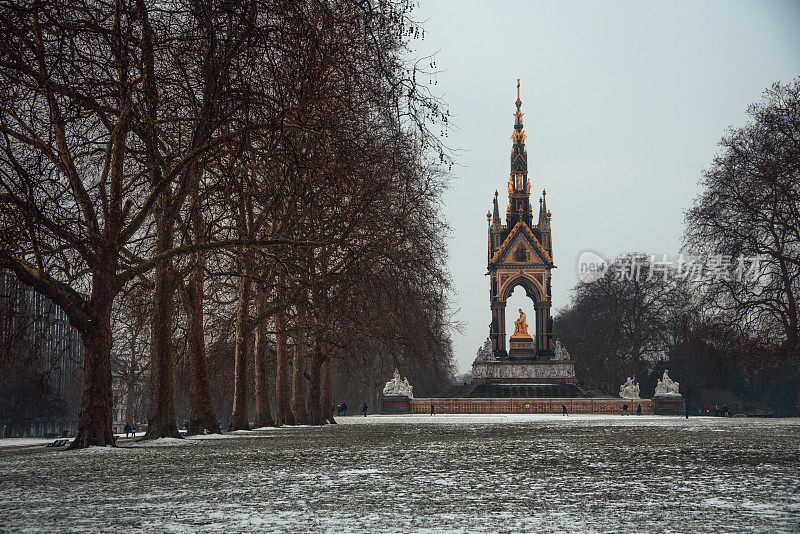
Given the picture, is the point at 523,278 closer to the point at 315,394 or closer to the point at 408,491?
the point at 315,394

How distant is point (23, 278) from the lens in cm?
1667

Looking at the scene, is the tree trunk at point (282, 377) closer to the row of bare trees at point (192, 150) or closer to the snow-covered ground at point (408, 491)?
the row of bare trees at point (192, 150)

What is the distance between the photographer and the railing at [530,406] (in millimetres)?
58062

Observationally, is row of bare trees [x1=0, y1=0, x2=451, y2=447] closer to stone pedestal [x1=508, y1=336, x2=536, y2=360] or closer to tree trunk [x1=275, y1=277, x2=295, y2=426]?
tree trunk [x1=275, y1=277, x2=295, y2=426]

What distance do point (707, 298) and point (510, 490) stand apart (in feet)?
107

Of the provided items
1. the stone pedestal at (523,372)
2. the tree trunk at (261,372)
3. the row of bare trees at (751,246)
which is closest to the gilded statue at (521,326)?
the stone pedestal at (523,372)

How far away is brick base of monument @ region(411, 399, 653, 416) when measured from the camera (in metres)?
58.1

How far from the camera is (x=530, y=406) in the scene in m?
60.1

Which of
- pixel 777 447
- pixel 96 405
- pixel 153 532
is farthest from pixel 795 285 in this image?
pixel 153 532

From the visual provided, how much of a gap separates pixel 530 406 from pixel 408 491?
51.9 m

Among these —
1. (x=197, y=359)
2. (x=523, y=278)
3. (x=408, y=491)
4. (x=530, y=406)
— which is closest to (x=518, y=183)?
(x=523, y=278)

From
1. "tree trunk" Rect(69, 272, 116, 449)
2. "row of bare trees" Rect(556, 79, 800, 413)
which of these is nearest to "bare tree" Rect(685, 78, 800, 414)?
"row of bare trees" Rect(556, 79, 800, 413)

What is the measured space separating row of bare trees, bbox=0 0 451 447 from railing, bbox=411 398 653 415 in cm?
2616

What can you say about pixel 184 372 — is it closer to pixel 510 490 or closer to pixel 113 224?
pixel 113 224
